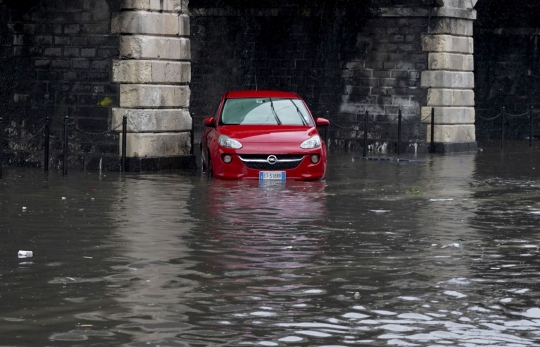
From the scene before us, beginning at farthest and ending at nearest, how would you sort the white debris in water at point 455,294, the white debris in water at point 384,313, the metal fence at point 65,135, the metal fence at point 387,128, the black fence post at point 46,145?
the metal fence at point 387,128 → the black fence post at point 46,145 → the metal fence at point 65,135 → the white debris in water at point 455,294 → the white debris in water at point 384,313

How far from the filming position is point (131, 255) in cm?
1148

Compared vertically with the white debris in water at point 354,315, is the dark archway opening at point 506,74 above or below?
above

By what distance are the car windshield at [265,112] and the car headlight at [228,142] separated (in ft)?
3.33

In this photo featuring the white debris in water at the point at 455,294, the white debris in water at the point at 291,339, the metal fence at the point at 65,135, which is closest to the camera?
the white debris in water at the point at 291,339

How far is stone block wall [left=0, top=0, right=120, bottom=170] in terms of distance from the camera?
74.8 feet

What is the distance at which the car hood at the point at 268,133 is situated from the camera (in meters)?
19.8

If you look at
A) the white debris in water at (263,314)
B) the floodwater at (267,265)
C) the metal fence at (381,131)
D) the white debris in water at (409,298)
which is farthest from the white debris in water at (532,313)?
the metal fence at (381,131)

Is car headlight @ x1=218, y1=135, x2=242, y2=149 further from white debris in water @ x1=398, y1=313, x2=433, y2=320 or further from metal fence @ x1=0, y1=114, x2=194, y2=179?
white debris in water @ x1=398, y1=313, x2=433, y2=320

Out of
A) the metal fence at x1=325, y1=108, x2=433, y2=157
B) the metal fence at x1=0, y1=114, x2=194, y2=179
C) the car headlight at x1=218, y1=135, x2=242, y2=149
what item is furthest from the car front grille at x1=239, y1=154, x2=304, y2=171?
the metal fence at x1=325, y1=108, x2=433, y2=157

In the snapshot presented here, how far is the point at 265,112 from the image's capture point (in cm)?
2136

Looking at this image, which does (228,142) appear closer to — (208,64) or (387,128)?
(387,128)

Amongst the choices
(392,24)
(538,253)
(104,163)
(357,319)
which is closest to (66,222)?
(538,253)

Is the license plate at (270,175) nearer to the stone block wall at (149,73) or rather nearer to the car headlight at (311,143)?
the car headlight at (311,143)

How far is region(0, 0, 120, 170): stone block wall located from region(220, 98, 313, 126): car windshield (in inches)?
91.0
